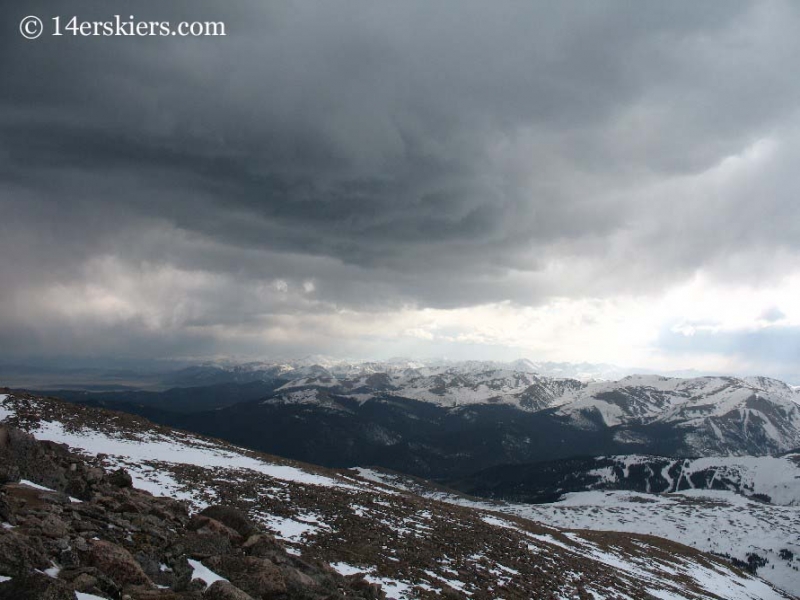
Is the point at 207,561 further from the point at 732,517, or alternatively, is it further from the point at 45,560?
the point at 732,517

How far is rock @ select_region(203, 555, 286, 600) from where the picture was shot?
1351cm

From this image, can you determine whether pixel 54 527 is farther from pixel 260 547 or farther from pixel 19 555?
pixel 260 547

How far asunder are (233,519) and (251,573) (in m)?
6.35

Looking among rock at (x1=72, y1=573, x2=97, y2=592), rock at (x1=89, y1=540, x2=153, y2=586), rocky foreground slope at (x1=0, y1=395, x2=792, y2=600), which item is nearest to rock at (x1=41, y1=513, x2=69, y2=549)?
rocky foreground slope at (x1=0, y1=395, x2=792, y2=600)

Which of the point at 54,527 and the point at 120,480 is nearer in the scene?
the point at 54,527

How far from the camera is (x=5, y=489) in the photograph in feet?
51.0

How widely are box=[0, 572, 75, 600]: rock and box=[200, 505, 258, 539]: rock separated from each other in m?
11.1

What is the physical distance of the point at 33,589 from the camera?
8508mm

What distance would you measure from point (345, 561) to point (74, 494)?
503 inches

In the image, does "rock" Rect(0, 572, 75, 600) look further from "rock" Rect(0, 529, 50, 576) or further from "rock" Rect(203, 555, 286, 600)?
"rock" Rect(203, 555, 286, 600)

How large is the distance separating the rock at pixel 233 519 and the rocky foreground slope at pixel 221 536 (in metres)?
0.07

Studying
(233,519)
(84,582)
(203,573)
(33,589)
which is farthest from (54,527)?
(233,519)

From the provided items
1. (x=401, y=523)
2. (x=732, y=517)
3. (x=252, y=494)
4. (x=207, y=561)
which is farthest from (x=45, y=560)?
(x=732, y=517)

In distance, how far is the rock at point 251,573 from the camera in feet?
44.3
